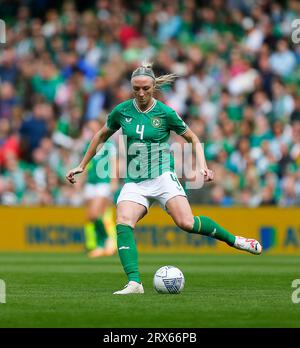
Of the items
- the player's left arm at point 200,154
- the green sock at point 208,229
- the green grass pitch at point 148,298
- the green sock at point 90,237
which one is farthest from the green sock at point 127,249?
the green sock at point 90,237

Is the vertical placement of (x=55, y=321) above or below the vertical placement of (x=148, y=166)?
below

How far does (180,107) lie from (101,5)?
14.6 feet

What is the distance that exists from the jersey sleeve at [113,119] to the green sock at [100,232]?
7896 millimetres

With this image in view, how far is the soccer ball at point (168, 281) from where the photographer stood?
11.0 meters

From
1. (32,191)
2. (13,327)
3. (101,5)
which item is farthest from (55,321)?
(101,5)

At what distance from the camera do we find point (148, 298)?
10531mm

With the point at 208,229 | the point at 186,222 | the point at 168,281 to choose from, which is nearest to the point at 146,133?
the point at 186,222

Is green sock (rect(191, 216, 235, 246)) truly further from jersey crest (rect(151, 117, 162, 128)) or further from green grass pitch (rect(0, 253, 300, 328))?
jersey crest (rect(151, 117, 162, 128))

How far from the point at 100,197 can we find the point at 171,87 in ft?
15.8

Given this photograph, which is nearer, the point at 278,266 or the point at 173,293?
the point at 173,293

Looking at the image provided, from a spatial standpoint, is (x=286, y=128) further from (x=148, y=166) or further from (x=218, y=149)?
(x=148, y=166)

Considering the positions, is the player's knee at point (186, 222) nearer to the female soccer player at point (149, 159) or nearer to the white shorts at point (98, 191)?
the female soccer player at point (149, 159)
